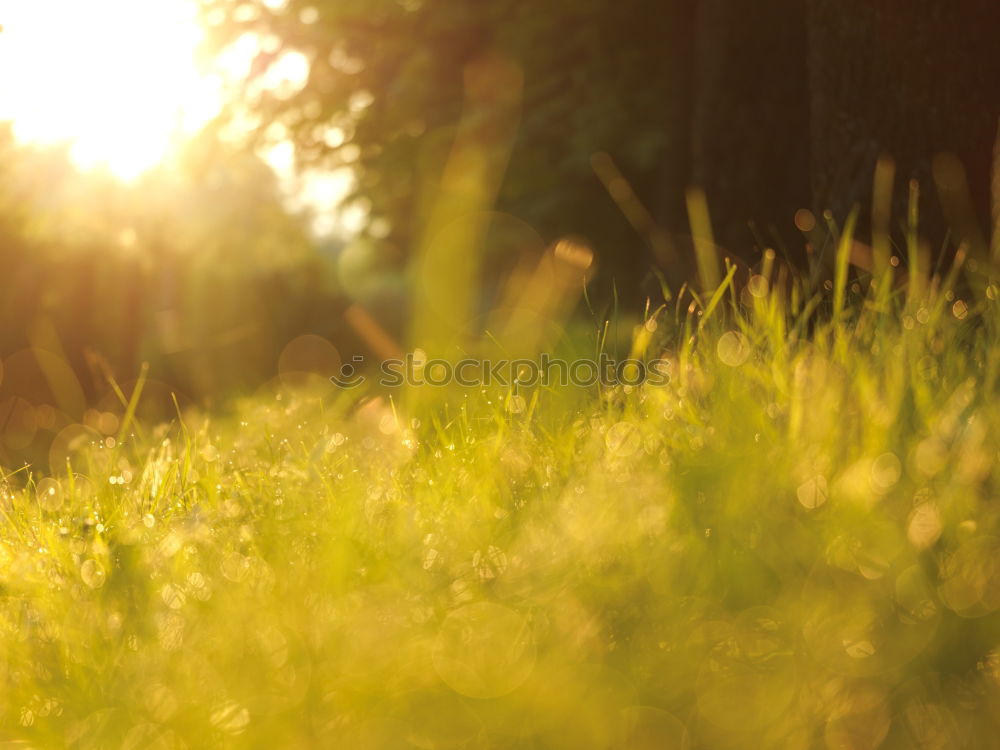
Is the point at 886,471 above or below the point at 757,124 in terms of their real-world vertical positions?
below

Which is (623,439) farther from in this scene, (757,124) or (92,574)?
(757,124)

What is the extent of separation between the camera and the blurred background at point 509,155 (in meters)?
5.47

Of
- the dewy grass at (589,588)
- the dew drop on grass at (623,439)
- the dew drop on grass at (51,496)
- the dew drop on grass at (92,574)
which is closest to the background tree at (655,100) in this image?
the dewy grass at (589,588)

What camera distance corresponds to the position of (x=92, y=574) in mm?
2410

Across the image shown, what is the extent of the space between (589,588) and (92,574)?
122cm

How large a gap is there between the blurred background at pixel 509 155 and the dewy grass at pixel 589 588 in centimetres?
119

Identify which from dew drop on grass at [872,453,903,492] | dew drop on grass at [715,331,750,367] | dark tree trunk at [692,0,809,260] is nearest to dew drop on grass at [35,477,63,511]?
dew drop on grass at [715,331,750,367]

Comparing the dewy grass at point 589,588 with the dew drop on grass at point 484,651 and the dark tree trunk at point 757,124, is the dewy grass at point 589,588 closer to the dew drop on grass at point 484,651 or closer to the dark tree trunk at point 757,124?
the dew drop on grass at point 484,651

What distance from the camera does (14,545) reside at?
2.74m

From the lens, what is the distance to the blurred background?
18.0 feet

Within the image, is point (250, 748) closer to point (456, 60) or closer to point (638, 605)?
point (638, 605)

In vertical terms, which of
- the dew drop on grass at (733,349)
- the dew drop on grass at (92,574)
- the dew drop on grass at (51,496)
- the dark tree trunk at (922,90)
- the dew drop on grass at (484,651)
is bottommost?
the dew drop on grass at (51,496)

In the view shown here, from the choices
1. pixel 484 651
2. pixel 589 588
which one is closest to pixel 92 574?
pixel 484 651

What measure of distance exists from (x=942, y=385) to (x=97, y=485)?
2.35 m
